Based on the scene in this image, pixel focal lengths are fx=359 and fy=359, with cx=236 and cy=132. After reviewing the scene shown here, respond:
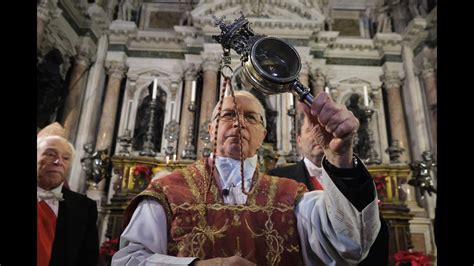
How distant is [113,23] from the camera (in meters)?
9.65

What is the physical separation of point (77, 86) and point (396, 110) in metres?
7.95

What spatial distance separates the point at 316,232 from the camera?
153 cm

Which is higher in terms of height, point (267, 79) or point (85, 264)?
point (267, 79)

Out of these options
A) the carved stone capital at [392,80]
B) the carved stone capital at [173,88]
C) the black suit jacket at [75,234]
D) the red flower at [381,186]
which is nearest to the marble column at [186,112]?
the carved stone capital at [173,88]

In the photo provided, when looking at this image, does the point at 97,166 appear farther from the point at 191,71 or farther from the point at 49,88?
the point at 191,71

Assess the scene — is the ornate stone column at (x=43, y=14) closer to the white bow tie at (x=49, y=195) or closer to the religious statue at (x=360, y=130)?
the white bow tie at (x=49, y=195)

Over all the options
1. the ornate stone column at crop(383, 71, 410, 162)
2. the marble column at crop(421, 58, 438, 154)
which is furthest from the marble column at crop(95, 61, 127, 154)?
the marble column at crop(421, 58, 438, 154)

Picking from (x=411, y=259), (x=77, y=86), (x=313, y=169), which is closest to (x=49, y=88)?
(x=77, y=86)

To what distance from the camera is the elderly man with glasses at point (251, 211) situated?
4.45 feet

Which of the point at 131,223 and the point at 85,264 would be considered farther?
the point at 85,264

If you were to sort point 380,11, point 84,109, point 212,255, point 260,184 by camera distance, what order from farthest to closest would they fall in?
1. point 380,11
2. point 84,109
3. point 260,184
4. point 212,255

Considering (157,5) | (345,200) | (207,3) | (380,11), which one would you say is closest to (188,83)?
(207,3)

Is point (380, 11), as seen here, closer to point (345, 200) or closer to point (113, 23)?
point (113, 23)

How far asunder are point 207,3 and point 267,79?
8397mm
